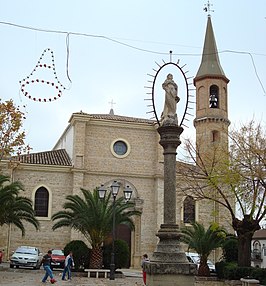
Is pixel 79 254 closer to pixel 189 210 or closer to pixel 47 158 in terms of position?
Result: pixel 47 158

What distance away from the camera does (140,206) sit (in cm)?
3516

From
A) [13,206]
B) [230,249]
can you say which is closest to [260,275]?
[230,249]

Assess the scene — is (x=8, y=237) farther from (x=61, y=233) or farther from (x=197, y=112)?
(x=197, y=112)

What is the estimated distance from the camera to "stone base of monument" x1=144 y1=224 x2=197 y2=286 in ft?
40.2

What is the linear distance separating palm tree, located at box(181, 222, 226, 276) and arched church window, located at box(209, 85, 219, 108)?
43.5 feet

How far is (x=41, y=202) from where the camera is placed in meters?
33.9

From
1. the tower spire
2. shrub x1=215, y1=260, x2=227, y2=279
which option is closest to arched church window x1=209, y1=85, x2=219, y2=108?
the tower spire

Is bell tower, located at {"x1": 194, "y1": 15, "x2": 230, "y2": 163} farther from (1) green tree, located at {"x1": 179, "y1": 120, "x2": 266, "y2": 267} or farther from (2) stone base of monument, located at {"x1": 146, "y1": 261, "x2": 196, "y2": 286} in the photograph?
(2) stone base of monument, located at {"x1": 146, "y1": 261, "x2": 196, "y2": 286}

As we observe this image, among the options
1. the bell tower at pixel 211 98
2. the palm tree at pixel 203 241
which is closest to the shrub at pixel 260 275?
the palm tree at pixel 203 241

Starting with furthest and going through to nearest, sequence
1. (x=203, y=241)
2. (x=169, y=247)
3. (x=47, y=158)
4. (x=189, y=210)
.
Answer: (x=189, y=210)
(x=47, y=158)
(x=203, y=241)
(x=169, y=247)

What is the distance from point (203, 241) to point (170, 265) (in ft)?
48.1

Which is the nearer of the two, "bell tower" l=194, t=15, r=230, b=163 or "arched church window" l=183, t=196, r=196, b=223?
"arched church window" l=183, t=196, r=196, b=223

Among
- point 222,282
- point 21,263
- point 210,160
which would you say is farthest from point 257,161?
point 21,263

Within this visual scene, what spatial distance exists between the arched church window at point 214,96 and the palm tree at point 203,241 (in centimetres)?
1327
